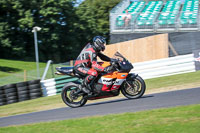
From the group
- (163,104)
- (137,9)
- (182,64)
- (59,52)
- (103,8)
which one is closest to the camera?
(163,104)

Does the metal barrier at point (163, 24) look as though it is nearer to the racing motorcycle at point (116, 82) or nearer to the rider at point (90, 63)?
the racing motorcycle at point (116, 82)

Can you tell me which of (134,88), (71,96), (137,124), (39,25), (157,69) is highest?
(137,124)

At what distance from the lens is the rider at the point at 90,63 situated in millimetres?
8227

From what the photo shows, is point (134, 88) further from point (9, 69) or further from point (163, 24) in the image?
point (9, 69)

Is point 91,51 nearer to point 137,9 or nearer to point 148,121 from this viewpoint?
point 148,121

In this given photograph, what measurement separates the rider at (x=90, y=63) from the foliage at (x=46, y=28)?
69.4ft

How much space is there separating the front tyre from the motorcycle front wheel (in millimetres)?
1300

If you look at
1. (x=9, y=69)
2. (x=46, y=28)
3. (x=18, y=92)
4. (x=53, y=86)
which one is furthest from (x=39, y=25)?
(x=18, y=92)

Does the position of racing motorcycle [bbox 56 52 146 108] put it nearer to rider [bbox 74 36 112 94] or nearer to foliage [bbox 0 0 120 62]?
rider [bbox 74 36 112 94]

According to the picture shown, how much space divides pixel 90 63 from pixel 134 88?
4.61 feet

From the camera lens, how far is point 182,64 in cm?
1349

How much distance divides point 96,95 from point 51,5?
23.7 meters

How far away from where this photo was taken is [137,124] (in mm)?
5355

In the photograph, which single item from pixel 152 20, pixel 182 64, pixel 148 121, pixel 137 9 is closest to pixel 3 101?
pixel 182 64
